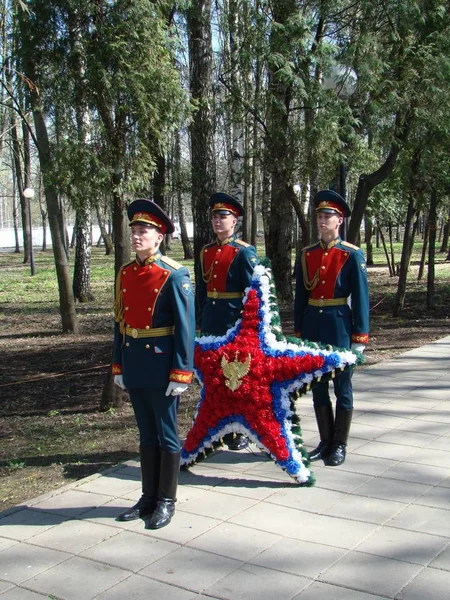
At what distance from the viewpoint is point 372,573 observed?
395cm

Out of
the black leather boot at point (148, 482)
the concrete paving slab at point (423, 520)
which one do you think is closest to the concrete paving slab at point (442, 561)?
the concrete paving slab at point (423, 520)

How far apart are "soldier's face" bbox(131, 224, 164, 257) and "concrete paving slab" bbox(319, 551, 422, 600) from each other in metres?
2.11

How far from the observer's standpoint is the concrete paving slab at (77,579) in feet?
12.6

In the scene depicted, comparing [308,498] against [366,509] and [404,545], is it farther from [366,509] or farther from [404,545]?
[404,545]

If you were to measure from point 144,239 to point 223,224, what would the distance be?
1477 mm

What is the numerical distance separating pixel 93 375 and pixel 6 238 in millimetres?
64753

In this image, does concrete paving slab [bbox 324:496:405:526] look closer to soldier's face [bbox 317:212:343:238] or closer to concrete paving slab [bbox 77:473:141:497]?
concrete paving slab [bbox 77:473:141:497]

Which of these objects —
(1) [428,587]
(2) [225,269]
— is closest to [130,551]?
(1) [428,587]

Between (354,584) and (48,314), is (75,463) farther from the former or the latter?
(48,314)

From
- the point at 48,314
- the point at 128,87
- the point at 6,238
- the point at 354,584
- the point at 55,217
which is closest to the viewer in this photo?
the point at 354,584

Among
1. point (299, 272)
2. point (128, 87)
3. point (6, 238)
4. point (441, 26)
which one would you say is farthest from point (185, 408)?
point (6, 238)

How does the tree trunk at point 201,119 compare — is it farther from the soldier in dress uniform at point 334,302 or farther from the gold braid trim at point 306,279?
the soldier in dress uniform at point 334,302

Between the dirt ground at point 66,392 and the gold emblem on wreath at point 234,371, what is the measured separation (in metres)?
1.36

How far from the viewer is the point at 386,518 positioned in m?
4.73
